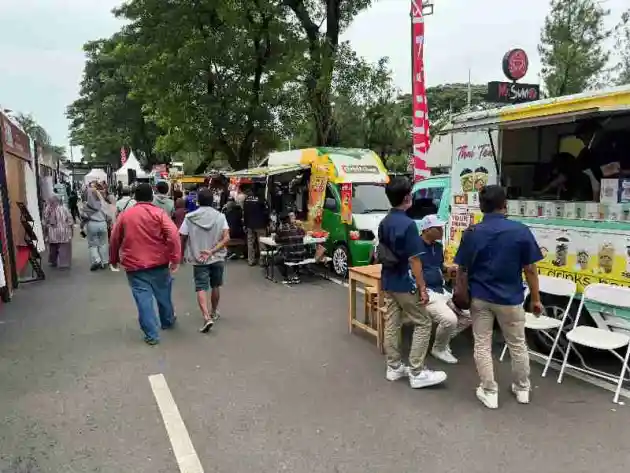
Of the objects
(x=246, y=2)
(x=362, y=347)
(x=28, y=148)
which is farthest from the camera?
(x=246, y=2)

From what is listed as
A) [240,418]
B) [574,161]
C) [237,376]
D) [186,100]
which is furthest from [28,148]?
[574,161]

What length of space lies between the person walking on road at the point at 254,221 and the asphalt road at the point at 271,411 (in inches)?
195

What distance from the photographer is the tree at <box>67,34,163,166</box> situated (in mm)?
36781

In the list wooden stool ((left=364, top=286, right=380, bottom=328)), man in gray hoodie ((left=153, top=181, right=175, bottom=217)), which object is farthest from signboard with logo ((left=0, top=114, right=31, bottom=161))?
wooden stool ((left=364, top=286, right=380, bottom=328))

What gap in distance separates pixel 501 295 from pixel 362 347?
2.08 m

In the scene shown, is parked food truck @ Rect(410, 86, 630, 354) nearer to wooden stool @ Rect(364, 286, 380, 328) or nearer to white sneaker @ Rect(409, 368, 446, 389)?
wooden stool @ Rect(364, 286, 380, 328)

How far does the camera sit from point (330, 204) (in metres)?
10.4

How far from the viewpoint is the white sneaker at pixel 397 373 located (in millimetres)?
4785

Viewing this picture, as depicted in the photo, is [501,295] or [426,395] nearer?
[501,295]

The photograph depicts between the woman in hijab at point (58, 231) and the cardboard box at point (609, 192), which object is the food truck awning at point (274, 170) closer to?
the woman in hijab at point (58, 231)

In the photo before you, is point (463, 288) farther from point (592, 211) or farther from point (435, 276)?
point (592, 211)

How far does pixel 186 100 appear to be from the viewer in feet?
59.8

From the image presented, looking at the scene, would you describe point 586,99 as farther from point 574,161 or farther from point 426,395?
point 426,395

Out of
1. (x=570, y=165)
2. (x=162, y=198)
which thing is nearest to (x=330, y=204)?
(x=162, y=198)
